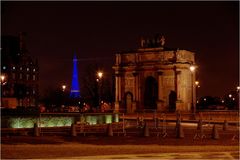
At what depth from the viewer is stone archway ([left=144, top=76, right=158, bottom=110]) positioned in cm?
9265

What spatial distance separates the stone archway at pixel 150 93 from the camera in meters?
92.7

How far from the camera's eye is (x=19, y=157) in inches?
784

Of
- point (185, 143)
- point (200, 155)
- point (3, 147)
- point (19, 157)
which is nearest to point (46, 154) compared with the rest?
point (19, 157)

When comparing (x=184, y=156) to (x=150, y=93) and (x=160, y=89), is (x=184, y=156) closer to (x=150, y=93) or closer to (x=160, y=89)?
(x=160, y=89)

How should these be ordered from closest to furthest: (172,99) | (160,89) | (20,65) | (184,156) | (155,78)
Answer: (184,156) < (172,99) < (160,89) < (155,78) < (20,65)

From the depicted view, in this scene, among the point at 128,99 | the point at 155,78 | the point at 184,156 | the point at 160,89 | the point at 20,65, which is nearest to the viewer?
the point at 184,156

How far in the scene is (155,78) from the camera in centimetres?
9150

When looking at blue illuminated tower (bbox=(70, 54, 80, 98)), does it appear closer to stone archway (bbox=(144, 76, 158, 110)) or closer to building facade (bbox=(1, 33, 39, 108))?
building facade (bbox=(1, 33, 39, 108))

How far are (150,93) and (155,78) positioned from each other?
407cm

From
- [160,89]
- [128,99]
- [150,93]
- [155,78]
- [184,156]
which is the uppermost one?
[155,78]

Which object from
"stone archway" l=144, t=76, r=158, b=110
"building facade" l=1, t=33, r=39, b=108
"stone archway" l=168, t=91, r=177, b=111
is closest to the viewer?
"stone archway" l=168, t=91, r=177, b=111

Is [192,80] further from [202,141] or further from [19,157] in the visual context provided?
[19,157]

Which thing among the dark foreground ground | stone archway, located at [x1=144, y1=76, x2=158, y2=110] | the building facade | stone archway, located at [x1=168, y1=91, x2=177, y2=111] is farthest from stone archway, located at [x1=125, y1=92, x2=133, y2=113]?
the dark foreground ground

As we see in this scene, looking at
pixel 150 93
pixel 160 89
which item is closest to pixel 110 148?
pixel 160 89
